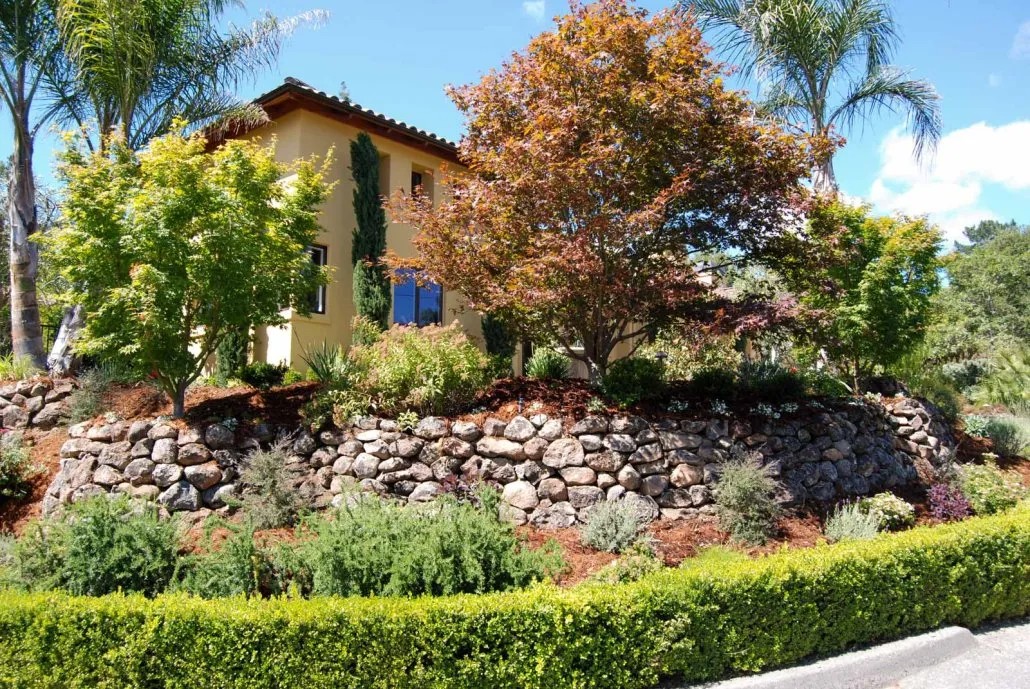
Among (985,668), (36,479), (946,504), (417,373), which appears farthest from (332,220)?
(985,668)

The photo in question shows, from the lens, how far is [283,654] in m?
4.62

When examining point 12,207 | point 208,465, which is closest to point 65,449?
point 208,465

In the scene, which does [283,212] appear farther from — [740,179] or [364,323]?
[740,179]

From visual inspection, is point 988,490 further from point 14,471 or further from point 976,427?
point 14,471

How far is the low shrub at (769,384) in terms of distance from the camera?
995 cm

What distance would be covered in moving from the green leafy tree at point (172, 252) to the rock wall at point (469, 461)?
1.12 meters

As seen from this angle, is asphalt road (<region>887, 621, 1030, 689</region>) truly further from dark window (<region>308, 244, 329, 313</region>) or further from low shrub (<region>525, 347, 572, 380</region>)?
dark window (<region>308, 244, 329, 313</region>)

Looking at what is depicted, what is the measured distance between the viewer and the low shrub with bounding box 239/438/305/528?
7.68 meters

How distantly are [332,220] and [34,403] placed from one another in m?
6.58

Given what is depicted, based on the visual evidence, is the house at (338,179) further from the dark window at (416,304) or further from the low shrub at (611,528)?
the low shrub at (611,528)

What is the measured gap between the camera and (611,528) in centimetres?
744

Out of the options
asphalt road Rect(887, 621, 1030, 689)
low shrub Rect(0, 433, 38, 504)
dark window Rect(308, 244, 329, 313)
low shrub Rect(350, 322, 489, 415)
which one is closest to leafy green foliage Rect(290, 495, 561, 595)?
low shrub Rect(350, 322, 489, 415)

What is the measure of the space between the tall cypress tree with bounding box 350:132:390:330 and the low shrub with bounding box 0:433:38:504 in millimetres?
6444

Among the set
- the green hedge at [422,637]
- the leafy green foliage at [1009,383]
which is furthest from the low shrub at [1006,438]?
the green hedge at [422,637]
